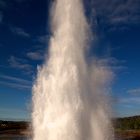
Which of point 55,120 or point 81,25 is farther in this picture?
point 81,25

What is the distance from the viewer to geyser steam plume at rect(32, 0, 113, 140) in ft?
75.9

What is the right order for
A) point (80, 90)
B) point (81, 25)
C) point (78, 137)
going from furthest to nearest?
point (81, 25) < point (80, 90) < point (78, 137)

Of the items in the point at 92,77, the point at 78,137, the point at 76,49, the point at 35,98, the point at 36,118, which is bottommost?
the point at 78,137

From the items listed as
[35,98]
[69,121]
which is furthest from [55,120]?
[35,98]

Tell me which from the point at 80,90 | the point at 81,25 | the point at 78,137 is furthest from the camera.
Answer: the point at 81,25

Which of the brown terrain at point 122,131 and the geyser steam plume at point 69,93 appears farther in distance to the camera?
the brown terrain at point 122,131

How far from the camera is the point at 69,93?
23.7 meters

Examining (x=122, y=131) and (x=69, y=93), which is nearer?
(x=69, y=93)

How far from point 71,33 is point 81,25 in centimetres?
148

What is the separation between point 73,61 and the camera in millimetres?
24828

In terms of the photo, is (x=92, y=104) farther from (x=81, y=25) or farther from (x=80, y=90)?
(x=81, y=25)

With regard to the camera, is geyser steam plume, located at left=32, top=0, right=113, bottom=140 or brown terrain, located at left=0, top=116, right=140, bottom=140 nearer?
geyser steam plume, located at left=32, top=0, right=113, bottom=140

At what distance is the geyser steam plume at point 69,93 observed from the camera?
23.1 metres

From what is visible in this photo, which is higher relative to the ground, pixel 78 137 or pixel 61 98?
pixel 61 98
